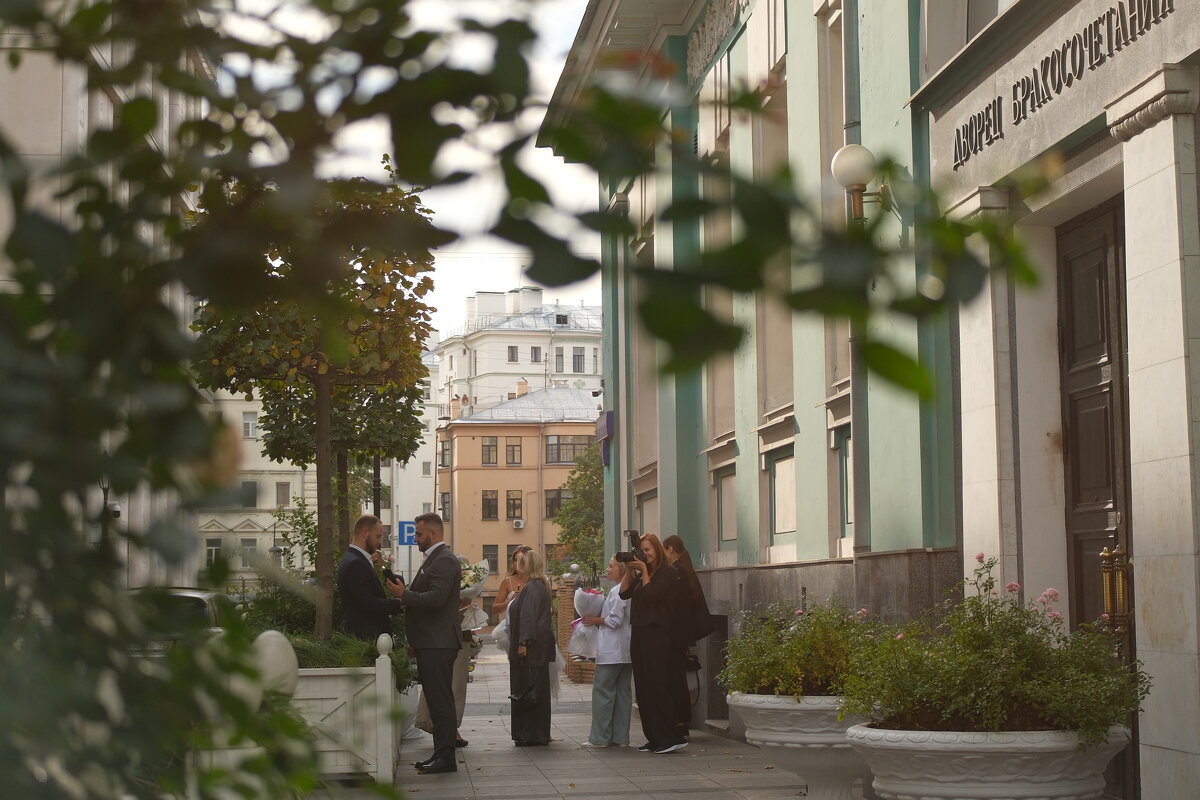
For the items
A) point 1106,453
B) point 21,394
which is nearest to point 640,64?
point 21,394

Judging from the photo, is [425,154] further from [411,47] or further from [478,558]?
[478,558]

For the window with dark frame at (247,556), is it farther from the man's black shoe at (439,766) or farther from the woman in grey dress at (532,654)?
the woman in grey dress at (532,654)

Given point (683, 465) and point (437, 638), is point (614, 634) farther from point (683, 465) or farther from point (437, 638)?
point (683, 465)

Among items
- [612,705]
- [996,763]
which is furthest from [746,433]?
[996,763]

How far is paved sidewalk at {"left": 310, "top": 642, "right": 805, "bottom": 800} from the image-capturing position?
36.3ft

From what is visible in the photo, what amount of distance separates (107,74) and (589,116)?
0.57 meters

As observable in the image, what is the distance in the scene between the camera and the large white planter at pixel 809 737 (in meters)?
8.34

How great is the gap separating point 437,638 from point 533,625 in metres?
2.56

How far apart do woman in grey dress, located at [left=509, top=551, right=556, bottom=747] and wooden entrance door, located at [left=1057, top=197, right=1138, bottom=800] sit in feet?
22.0

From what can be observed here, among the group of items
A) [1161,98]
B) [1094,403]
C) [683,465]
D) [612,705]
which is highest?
[1161,98]

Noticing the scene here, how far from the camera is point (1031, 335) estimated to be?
9531mm

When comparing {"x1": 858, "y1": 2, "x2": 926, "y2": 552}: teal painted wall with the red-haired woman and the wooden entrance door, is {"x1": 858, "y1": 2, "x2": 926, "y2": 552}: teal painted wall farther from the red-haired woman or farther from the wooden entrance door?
the red-haired woman

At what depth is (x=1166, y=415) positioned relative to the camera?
23.6 feet

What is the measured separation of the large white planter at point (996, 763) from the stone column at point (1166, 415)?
882mm
